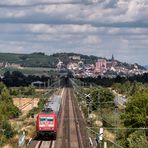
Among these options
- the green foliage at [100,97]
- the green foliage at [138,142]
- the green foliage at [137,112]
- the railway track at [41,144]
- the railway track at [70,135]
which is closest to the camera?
the green foliage at [138,142]

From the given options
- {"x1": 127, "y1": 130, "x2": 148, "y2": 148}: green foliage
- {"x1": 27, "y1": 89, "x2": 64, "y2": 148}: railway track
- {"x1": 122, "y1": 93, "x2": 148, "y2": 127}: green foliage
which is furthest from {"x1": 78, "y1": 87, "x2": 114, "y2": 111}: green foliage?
{"x1": 127, "y1": 130, "x2": 148, "y2": 148}: green foliage

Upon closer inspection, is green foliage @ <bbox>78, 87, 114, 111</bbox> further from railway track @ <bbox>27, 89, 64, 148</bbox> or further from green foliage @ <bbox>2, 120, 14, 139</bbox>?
railway track @ <bbox>27, 89, 64, 148</bbox>

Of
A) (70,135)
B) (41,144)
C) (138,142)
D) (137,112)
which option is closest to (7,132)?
(70,135)

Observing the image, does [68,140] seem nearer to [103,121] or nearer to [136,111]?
[136,111]

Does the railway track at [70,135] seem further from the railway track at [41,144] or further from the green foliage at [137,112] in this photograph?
the green foliage at [137,112]

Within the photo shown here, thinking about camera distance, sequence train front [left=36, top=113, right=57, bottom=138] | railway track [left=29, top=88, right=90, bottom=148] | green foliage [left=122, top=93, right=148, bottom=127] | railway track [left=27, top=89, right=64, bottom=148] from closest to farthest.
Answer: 1. railway track [left=27, top=89, right=64, bottom=148]
2. railway track [left=29, top=88, right=90, bottom=148]
3. train front [left=36, top=113, right=57, bottom=138]
4. green foliage [left=122, top=93, right=148, bottom=127]

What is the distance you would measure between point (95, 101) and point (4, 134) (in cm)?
6003

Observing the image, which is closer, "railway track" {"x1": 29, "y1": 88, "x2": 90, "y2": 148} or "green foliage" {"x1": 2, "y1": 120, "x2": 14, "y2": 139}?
"railway track" {"x1": 29, "y1": 88, "x2": 90, "y2": 148}

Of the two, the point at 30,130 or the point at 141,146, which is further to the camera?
the point at 30,130

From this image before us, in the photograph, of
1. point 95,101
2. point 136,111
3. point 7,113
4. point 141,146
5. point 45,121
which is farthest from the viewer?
point 95,101

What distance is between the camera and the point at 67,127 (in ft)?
325

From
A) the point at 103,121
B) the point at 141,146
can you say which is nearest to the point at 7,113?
the point at 103,121

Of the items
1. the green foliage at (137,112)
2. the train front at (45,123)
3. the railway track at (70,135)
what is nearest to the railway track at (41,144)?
the railway track at (70,135)

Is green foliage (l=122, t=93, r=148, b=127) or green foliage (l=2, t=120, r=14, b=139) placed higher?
green foliage (l=122, t=93, r=148, b=127)
